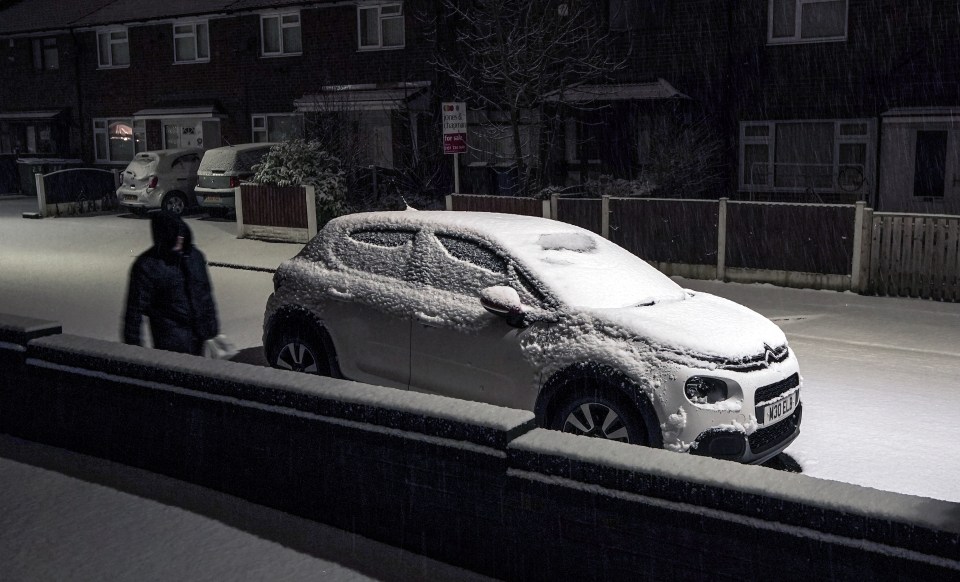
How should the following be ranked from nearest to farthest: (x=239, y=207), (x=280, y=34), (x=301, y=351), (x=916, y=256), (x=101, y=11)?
1. (x=301, y=351)
2. (x=916, y=256)
3. (x=239, y=207)
4. (x=280, y=34)
5. (x=101, y=11)

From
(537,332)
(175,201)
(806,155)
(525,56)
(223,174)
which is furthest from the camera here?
(175,201)

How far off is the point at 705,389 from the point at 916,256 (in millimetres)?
8755

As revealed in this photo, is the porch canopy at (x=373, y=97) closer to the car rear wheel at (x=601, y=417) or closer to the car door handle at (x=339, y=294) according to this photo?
the car door handle at (x=339, y=294)

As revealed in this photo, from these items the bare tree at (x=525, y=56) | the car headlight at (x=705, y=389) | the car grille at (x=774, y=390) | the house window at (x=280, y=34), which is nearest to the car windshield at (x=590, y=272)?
the car headlight at (x=705, y=389)

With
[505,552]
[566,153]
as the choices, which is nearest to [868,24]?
[566,153]

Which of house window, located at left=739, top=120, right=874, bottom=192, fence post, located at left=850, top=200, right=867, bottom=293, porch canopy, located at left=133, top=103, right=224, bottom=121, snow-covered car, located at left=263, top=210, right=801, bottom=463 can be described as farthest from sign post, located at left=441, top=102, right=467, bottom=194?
porch canopy, located at left=133, top=103, right=224, bottom=121

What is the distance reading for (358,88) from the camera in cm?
2892

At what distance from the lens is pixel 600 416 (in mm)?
5895

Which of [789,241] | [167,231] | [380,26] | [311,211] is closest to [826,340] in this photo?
[789,241]

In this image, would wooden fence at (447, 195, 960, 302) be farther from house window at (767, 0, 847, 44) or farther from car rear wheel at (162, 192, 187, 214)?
car rear wheel at (162, 192, 187, 214)

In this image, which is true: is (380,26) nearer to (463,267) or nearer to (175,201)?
(175,201)

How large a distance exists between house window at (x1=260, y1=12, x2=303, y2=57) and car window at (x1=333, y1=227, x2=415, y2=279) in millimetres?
24627

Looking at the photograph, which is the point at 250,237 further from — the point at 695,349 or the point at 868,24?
the point at 695,349

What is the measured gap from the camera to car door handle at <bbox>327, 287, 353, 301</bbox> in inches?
286
